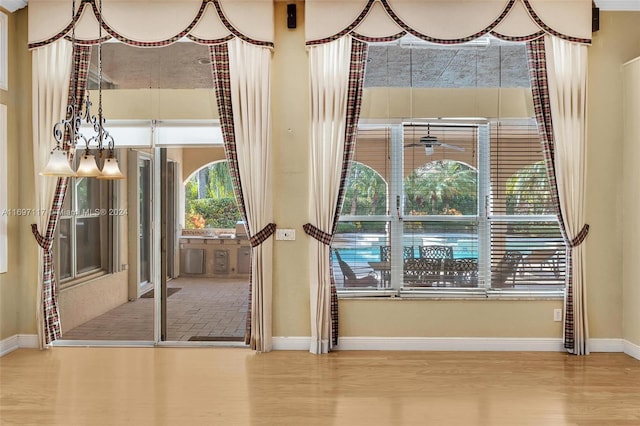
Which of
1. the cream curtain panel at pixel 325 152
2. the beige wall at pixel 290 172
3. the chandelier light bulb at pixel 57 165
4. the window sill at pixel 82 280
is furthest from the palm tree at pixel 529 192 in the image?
the window sill at pixel 82 280

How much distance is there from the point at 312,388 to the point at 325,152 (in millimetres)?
2047

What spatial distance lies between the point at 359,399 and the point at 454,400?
673mm

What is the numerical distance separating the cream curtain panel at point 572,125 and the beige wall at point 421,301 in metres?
0.17

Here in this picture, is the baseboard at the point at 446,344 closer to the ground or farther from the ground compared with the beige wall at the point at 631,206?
closer to the ground

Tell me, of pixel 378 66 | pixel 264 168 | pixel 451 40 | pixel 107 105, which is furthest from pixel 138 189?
pixel 451 40

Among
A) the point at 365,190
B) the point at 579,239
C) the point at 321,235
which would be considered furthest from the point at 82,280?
the point at 579,239

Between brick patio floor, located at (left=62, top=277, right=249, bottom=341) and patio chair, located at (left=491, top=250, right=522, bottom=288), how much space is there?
242 centimetres

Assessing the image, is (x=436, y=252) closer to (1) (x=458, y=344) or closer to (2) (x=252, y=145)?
(1) (x=458, y=344)

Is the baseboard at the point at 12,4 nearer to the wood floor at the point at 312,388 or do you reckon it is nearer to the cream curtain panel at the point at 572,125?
the wood floor at the point at 312,388

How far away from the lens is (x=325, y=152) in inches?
168

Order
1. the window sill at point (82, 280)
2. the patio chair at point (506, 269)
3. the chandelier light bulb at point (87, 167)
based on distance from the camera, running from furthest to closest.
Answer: the window sill at point (82, 280) < the patio chair at point (506, 269) < the chandelier light bulb at point (87, 167)

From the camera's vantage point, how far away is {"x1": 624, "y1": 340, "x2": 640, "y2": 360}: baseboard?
4149 mm

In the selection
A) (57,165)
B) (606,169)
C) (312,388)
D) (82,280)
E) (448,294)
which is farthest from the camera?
(82,280)

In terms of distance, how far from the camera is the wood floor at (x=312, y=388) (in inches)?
119
